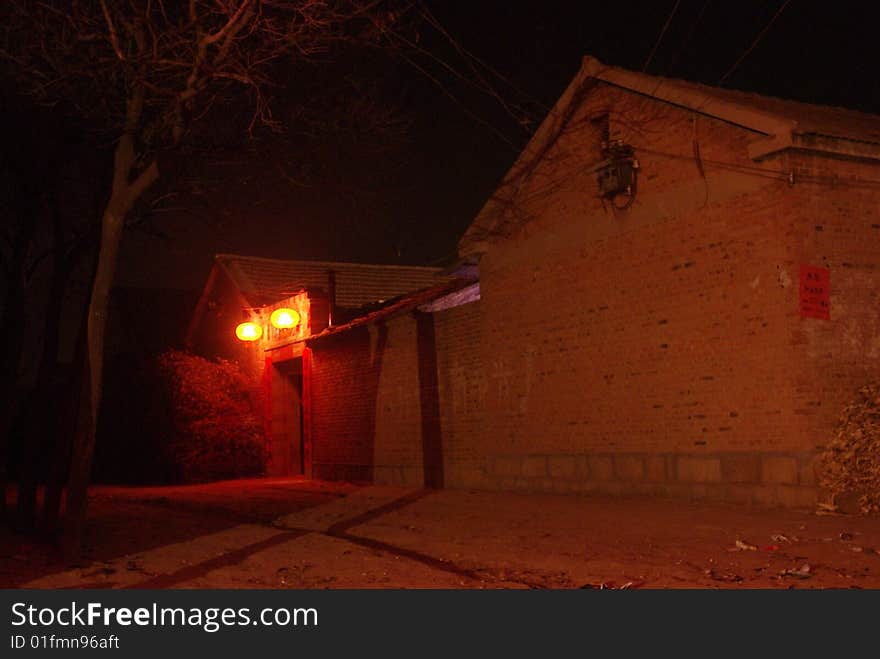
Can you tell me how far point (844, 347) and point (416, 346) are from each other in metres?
8.18

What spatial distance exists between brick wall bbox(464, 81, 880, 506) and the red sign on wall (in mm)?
103

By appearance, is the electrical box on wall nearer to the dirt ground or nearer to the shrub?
the dirt ground

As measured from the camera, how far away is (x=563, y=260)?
15.3 meters

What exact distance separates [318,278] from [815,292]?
1718cm

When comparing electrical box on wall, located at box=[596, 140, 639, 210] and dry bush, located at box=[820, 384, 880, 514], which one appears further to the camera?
electrical box on wall, located at box=[596, 140, 639, 210]

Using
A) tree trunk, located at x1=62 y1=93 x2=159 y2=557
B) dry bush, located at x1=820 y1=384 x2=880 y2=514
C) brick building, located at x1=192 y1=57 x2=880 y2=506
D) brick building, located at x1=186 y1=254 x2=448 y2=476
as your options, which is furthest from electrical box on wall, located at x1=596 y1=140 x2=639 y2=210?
brick building, located at x1=186 y1=254 x2=448 y2=476

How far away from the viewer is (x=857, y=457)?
35.5ft

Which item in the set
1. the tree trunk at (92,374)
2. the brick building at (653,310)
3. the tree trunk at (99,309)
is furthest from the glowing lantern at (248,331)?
the tree trunk at (92,374)

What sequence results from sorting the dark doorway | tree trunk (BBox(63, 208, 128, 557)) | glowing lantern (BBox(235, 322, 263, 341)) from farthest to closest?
glowing lantern (BBox(235, 322, 263, 341)) < the dark doorway < tree trunk (BBox(63, 208, 128, 557))

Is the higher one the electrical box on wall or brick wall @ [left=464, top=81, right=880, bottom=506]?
the electrical box on wall

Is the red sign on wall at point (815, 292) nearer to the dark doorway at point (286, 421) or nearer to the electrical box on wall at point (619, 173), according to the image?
Answer: the electrical box on wall at point (619, 173)

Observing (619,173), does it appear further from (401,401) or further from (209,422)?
(209,422)

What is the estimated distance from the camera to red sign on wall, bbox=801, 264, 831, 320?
11.6 metres

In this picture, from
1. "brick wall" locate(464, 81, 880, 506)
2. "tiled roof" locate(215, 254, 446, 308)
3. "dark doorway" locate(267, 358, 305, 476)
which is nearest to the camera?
"brick wall" locate(464, 81, 880, 506)
